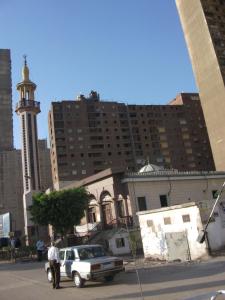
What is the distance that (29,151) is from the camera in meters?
62.8

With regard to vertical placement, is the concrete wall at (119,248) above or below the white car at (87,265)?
above

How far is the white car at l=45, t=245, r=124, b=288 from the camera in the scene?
14.0 meters

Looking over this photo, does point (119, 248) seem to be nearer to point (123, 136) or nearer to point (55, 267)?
point (55, 267)

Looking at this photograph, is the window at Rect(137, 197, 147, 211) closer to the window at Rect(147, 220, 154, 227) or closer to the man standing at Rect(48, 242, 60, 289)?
the window at Rect(147, 220, 154, 227)

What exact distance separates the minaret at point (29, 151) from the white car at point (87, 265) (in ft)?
→ 145

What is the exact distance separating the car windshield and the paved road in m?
1.04

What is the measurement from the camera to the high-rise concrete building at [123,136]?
10600cm

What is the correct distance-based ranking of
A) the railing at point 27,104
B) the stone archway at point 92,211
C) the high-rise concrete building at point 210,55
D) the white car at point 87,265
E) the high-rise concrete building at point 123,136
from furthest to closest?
the high-rise concrete building at point 123,136 < the high-rise concrete building at point 210,55 < the railing at point 27,104 < the stone archway at point 92,211 < the white car at point 87,265

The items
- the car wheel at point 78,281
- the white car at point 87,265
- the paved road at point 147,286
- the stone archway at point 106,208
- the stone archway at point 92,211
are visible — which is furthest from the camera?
the stone archway at point 92,211

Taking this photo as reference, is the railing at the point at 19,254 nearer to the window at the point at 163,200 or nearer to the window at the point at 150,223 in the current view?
the window at the point at 163,200

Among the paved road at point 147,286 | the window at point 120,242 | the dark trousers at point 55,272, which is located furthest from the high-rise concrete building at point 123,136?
the dark trousers at point 55,272

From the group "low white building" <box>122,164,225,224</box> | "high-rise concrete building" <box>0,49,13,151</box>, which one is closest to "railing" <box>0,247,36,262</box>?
"low white building" <box>122,164,225,224</box>

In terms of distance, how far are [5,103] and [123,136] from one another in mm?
34628

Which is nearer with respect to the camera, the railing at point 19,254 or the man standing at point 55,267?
the man standing at point 55,267
